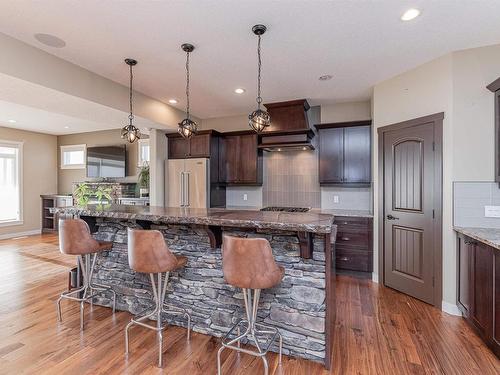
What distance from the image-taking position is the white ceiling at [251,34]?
2.24m

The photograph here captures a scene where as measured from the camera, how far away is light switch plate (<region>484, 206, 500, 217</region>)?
2.80 m

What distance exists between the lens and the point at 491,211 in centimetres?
281

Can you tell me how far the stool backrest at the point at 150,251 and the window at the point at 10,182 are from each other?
→ 6.98 metres

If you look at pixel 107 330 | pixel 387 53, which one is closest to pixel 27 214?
pixel 107 330

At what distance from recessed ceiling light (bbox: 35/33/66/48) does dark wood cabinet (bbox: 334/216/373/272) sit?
13.4 feet

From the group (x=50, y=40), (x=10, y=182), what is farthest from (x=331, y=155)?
(x=10, y=182)

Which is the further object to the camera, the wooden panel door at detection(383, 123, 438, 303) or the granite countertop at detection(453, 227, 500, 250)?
the wooden panel door at detection(383, 123, 438, 303)

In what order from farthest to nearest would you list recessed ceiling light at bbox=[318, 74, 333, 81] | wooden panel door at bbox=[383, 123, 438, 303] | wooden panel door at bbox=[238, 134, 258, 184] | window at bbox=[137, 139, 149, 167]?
window at bbox=[137, 139, 149, 167], wooden panel door at bbox=[238, 134, 258, 184], recessed ceiling light at bbox=[318, 74, 333, 81], wooden panel door at bbox=[383, 123, 438, 303]

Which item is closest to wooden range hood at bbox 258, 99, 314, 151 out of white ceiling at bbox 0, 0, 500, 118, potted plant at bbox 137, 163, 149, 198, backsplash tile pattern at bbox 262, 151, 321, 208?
backsplash tile pattern at bbox 262, 151, 321, 208

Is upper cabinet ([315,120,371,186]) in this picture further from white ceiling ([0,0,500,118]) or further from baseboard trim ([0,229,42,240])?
baseboard trim ([0,229,42,240])

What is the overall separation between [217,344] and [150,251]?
1.03 metres

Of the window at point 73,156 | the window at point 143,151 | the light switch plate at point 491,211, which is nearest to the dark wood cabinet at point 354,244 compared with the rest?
the light switch plate at point 491,211

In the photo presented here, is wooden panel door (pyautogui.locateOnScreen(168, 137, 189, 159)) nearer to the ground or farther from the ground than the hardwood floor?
farther from the ground

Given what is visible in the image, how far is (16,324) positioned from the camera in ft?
8.93
